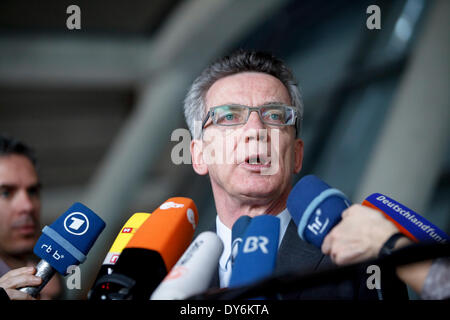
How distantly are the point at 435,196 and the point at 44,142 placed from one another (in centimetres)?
811

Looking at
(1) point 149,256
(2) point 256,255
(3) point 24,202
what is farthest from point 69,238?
(3) point 24,202

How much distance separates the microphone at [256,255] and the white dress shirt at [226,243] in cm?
25

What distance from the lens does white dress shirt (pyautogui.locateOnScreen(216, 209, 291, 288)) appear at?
116cm

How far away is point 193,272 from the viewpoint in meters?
0.89

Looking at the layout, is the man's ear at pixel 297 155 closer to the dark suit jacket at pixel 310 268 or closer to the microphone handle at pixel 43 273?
the dark suit jacket at pixel 310 268

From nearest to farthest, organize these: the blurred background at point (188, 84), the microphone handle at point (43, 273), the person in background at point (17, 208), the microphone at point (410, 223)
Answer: the microphone at point (410, 223), the microphone handle at point (43, 273), the person in background at point (17, 208), the blurred background at point (188, 84)

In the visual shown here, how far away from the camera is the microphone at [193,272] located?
0.84 metres

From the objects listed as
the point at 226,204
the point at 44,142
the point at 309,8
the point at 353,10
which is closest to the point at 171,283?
the point at 226,204

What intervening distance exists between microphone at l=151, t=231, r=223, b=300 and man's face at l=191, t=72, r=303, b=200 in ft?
0.67

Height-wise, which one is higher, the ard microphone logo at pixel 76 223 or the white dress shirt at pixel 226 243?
the ard microphone logo at pixel 76 223

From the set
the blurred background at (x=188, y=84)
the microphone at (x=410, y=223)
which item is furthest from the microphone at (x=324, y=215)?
the blurred background at (x=188, y=84)

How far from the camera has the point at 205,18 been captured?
21.1ft
